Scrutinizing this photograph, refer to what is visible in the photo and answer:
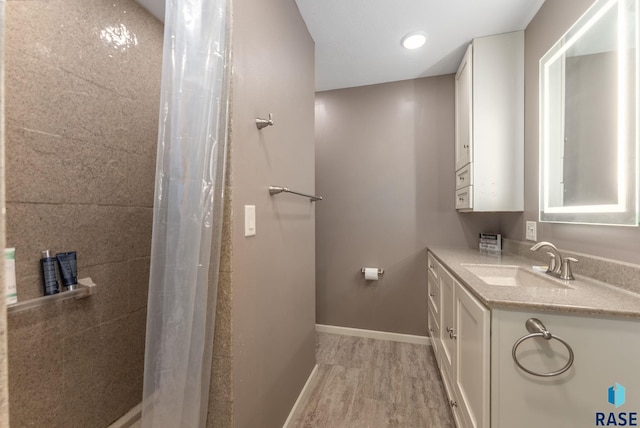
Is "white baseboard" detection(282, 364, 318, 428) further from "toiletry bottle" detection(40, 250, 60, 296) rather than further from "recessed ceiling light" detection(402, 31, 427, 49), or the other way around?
"recessed ceiling light" detection(402, 31, 427, 49)

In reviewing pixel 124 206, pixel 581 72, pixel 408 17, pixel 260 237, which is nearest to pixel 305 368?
pixel 260 237

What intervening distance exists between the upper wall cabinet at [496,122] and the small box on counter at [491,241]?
0.33 meters

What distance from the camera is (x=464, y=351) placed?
1.15 m

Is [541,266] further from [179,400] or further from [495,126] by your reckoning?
[179,400]

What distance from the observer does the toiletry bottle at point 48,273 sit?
3.48 feet

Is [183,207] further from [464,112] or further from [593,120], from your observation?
[464,112]

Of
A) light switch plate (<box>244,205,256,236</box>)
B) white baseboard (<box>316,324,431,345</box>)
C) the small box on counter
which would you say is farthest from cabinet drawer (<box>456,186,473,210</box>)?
light switch plate (<box>244,205,256,236</box>)

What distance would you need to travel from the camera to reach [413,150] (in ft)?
7.49

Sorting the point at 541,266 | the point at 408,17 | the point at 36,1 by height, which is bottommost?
the point at 541,266

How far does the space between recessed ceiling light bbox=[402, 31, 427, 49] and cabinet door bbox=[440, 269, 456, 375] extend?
5.31 feet

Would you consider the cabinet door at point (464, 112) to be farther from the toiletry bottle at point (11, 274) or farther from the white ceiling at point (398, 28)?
the toiletry bottle at point (11, 274)

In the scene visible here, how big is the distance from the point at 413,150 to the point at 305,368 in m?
2.00

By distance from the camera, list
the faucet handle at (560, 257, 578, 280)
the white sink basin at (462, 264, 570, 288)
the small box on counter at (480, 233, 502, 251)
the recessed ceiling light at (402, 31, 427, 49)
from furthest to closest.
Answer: the small box on counter at (480, 233, 502, 251), the recessed ceiling light at (402, 31, 427, 49), the white sink basin at (462, 264, 570, 288), the faucet handle at (560, 257, 578, 280)

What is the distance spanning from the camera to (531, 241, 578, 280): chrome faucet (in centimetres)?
115
